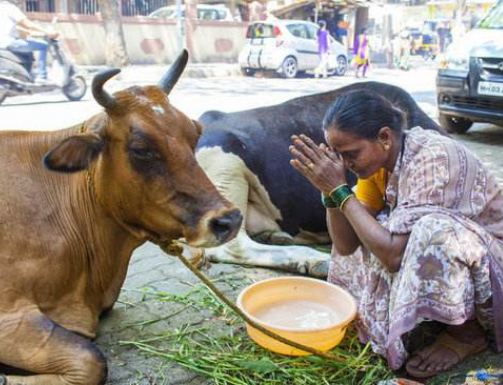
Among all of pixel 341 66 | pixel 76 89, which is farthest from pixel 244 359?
pixel 341 66

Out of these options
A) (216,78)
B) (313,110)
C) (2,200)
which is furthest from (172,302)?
(216,78)

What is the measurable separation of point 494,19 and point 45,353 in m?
8.62

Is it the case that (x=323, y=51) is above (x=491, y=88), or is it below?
below

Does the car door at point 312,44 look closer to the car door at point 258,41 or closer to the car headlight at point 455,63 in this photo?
the car door at point 258,41

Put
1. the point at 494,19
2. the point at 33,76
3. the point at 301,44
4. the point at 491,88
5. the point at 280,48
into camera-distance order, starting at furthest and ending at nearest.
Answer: the point at 301,44
the point at 280,48
the point at 33,76
the point at 494,19
the point at 491,88

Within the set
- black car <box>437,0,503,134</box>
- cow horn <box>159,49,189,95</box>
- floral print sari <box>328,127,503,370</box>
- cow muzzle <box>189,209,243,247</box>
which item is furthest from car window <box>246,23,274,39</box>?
cow muzzle <box>189,209,243,247</box>

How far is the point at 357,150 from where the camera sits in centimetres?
283

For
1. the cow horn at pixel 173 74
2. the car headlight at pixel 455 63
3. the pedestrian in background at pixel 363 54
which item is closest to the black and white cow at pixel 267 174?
the cow horn at pixel 173 74

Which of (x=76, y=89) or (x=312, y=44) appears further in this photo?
(x=312, y=44)

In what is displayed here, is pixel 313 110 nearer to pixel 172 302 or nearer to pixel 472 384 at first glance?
pixel 172 302

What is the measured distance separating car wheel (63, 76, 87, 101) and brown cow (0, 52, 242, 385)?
31.2ft

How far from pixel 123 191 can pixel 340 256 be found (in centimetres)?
129

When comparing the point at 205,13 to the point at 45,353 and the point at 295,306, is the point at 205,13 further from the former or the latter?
the point at 45,353

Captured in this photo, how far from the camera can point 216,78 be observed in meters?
19.0
